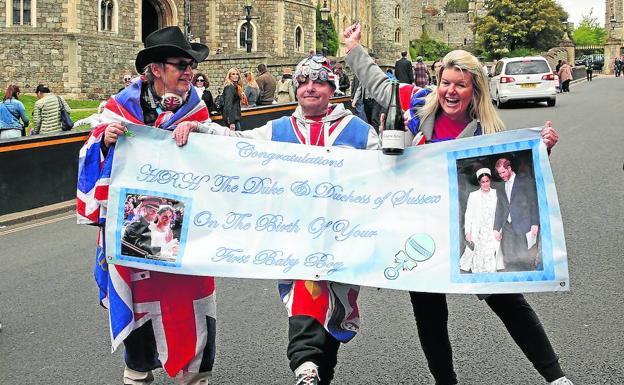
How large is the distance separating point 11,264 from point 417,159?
5.74 metres

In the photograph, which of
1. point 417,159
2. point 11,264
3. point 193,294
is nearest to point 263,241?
point 193,294

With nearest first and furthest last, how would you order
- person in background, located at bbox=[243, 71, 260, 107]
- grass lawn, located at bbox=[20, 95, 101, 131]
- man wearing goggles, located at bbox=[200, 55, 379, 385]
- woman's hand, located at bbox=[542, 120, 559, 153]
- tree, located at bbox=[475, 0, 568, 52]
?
man wearing goggles, located at bbox=[200, 55, 379, 385]
woman's hand, located at bbox=[542, 120, 559, 153]
person in background, located at bbox=[243, 71, 260, 107]
grass lawn, located at bbox=[20, 95, 101, 131]
tree, located at bbox=[475, 0, 568, 52]

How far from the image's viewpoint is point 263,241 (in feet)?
13.5

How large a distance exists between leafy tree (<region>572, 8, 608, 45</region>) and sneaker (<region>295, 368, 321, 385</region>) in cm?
14047

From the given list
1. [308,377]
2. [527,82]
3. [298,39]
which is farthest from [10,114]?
[298,39]

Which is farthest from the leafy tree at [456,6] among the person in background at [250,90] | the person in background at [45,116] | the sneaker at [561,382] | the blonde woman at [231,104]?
the sneaker at [561,382]

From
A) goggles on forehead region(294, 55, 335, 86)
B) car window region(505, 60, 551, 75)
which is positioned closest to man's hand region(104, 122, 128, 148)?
goggles on forehead region(294, 55, 335, 86)

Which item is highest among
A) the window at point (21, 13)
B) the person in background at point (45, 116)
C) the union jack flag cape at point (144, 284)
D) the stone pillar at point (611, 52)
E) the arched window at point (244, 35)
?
the stone pillar at point (611, 52)

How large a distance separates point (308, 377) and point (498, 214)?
4.02 ft

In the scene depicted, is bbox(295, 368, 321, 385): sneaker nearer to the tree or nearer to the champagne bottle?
the champagne bottle

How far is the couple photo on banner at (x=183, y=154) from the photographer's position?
4.12 metres

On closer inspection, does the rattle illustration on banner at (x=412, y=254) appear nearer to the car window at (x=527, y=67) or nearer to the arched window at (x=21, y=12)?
the car window at (x=527, y=67)

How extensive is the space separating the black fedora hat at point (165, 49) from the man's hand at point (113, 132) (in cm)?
36

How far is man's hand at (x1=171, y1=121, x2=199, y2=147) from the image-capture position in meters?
4.21
